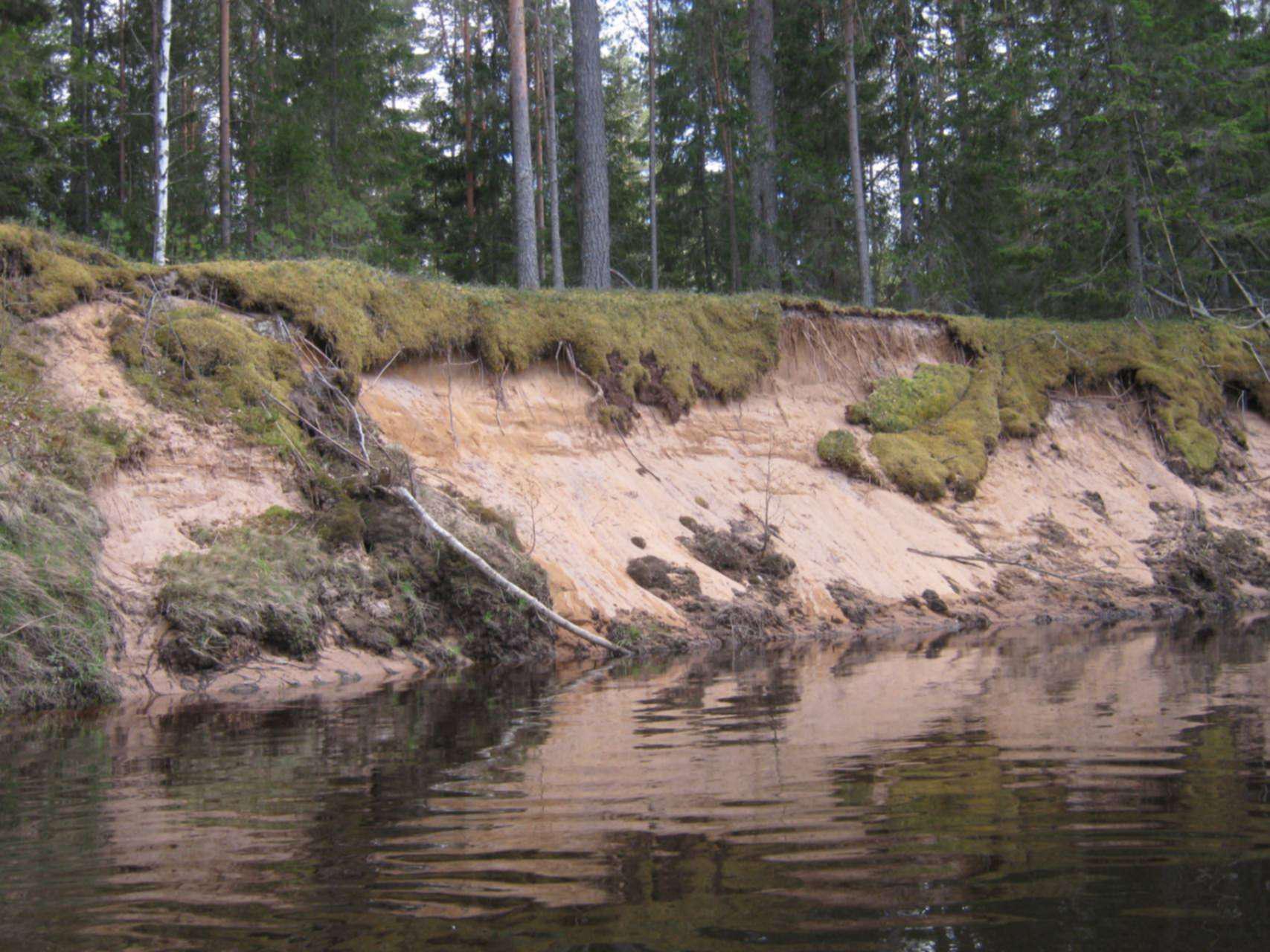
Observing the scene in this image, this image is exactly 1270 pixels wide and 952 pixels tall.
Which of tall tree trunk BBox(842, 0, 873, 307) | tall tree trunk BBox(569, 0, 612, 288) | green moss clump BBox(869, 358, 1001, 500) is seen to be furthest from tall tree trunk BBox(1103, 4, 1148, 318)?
tall tree trunk BBox(569, 0, 612, 288)

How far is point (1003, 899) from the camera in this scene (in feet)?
9.41

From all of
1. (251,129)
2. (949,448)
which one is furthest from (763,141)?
(251,129)

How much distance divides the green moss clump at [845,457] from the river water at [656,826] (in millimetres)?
9673

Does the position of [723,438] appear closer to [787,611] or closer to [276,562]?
[787,611]

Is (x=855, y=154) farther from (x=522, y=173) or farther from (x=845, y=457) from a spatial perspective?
(x=845, y=457)

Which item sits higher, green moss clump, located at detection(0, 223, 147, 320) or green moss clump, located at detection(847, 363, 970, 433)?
green moss clump, located at detection(0, 223, 147, 320)

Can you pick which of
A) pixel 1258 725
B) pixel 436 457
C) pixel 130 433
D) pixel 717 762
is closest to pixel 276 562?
pixel 130 433

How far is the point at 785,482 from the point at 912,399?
3888mm

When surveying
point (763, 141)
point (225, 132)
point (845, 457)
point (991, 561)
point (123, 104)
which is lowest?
point (991, 561)

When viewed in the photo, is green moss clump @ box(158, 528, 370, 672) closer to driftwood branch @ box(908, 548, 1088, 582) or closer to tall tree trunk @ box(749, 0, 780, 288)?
driftwood branch @ box(908, 548, 1088, 582)

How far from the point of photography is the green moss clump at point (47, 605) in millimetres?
7770

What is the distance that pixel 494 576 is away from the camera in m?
10.7

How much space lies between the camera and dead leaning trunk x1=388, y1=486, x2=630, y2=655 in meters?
10.7

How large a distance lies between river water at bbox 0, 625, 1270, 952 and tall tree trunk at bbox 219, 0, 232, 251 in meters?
16.1
